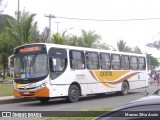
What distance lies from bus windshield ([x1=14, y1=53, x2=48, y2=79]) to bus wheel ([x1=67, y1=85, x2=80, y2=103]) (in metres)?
1.88

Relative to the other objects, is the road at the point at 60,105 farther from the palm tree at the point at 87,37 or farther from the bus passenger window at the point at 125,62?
the palm tree at the point at 87,37

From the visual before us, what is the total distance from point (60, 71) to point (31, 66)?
4.58ft

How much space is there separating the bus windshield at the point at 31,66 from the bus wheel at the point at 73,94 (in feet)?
6.17

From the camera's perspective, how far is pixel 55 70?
16.3 meters

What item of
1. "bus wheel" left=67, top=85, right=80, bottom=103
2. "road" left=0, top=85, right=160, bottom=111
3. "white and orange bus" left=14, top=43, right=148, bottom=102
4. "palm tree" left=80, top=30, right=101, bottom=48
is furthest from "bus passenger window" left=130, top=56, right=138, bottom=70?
"palm tree" left=80, top=30, right=101, bottom=48

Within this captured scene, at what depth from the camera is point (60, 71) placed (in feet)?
54.5

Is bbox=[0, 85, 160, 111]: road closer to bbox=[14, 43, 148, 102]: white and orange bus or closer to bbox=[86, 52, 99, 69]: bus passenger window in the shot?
bbox=[14, 43, 148, 102]: white and orange bus

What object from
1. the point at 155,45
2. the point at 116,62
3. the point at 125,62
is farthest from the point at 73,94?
the point at 155,45

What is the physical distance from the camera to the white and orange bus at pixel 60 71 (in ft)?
52.7

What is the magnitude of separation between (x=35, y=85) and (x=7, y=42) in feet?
87.4

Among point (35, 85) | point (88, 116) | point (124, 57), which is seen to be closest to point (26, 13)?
point (124, 57)

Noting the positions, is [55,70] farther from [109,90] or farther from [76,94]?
[109,90]

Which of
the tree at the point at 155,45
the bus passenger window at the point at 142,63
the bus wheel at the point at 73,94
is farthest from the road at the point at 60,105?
the tree at the point at 155,45

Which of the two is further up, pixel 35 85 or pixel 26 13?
pixel 26 13
